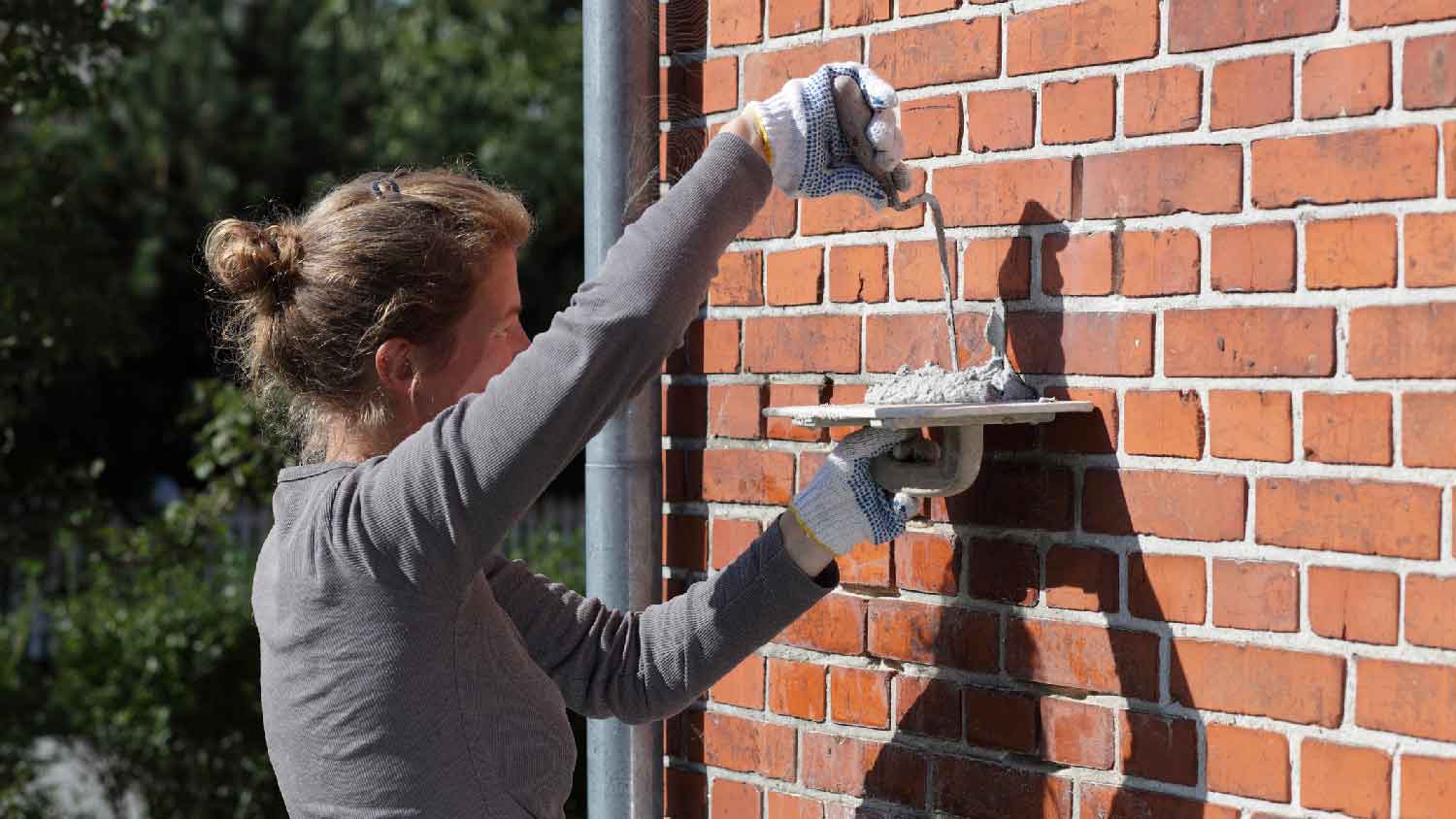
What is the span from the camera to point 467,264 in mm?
1885

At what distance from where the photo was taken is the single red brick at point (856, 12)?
7.00 feet

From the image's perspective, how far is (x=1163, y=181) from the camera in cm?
182

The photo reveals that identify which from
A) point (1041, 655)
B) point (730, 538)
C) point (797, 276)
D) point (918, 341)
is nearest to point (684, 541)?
point (730, 538)

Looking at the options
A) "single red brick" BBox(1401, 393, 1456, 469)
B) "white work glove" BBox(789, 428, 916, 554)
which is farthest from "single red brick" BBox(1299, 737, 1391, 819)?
"white work glove" BBox(789, 428, 916, 554)

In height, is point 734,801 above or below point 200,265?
below

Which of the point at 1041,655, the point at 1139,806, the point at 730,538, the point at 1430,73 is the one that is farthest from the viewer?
the point at 730,538

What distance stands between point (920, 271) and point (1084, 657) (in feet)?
1.87

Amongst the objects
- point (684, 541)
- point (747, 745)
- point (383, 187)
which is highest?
point (383, 187)

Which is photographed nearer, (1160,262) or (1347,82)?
(1347,82)

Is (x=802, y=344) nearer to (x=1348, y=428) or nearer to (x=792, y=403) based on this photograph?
(x=792, y=403)

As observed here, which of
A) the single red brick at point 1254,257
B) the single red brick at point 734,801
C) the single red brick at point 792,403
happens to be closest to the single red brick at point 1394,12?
the single red brick at point 1254,257

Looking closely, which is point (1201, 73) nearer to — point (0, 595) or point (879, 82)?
point (879, 82)

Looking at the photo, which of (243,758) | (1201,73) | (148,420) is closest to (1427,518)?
(1201,73)

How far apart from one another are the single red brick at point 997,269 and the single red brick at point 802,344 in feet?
0.69
